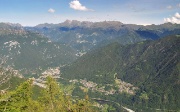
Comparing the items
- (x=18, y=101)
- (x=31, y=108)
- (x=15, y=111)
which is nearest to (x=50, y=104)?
(x=31, y=108)

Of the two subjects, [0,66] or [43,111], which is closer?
[0,66]

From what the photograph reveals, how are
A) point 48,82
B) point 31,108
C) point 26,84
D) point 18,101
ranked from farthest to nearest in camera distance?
point 48,82 → point 31,108 → point 26,84 → point 18,101

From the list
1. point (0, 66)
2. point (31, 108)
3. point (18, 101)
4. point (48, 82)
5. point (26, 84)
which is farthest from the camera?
point (48, 82)

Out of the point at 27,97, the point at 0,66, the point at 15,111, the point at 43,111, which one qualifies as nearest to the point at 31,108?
the point at 43,111

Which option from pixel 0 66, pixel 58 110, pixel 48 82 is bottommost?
pixel 58 110

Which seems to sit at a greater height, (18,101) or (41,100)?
(18,101)

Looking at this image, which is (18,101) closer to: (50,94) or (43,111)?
(43,111)

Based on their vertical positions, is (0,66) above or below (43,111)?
above

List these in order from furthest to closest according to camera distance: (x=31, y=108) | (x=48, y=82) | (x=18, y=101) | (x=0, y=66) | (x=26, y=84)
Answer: (x=48, y=82) < (x=31, y=108) < (x=26, y=84) < (x=18, y=101) < (x=0, y=66)

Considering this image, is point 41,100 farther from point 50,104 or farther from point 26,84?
point 26,84

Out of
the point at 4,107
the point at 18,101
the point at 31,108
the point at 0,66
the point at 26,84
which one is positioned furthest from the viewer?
the point at 31,108
